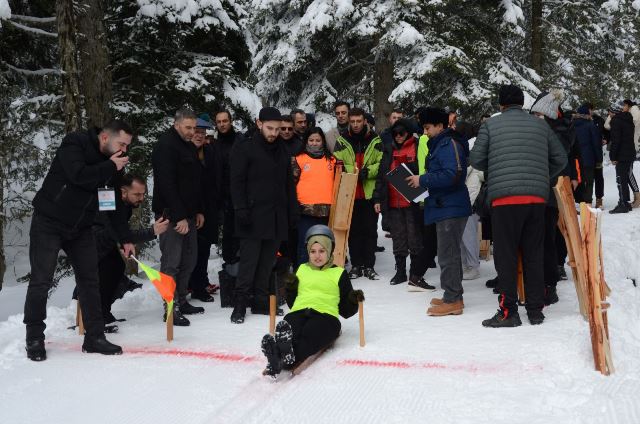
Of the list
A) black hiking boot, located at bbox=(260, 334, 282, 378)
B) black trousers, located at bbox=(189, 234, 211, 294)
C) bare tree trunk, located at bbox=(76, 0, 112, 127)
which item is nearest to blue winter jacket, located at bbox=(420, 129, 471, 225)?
black hiking boot, located at bbox=(260, 334, 282, 378)

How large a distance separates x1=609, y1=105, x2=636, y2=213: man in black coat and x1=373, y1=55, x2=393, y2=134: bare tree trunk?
5.44 meters

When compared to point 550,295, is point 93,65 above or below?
above

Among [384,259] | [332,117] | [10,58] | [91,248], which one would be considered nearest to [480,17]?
[332,117]

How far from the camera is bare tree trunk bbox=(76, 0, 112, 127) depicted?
1084 cm

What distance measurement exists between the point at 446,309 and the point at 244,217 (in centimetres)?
219

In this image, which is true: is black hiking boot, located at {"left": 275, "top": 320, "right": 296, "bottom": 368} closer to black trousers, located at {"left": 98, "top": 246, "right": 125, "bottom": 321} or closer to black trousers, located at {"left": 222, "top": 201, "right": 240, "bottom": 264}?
black trousers, located at {"left": 98, "top": 246, "right": 125, "bottom": 321}

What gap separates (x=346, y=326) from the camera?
20.7 feet

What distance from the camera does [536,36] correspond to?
64.3 feet

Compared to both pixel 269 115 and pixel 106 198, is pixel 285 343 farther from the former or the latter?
pixel 269 115

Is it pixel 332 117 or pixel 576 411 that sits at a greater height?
pixel 332 117

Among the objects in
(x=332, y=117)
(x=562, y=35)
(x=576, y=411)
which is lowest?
(x=576, y=411)

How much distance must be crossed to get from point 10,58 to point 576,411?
36.8 feet

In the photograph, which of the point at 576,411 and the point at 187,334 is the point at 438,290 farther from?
the point at 576,411

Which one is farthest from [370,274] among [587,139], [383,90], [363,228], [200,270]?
[383,90]
